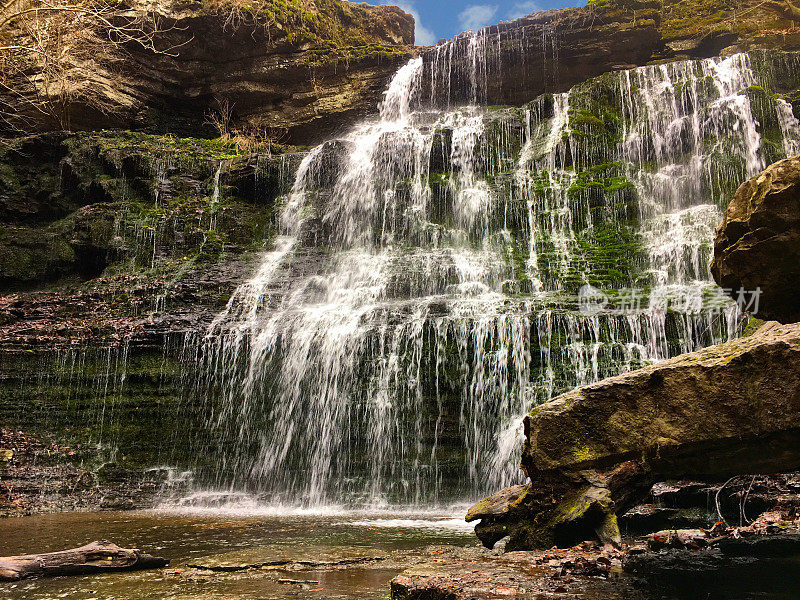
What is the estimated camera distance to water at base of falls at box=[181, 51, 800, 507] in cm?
971

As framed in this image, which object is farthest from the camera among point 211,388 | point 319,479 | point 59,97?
point 59,97

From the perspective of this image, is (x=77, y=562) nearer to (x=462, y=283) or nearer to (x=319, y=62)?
(x=462, y=283)

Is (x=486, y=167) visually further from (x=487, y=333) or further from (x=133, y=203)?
(x=133, y=203)

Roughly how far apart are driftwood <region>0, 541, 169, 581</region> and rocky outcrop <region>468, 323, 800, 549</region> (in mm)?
2876

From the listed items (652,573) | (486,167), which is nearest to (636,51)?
(486,167)

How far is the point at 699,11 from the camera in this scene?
19.1 metres

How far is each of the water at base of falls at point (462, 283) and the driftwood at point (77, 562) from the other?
16.9 feet

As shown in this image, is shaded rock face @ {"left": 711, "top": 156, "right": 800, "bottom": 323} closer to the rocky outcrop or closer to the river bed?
the rocky outcrop

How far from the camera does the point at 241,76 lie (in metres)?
19.7

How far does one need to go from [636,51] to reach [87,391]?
1874 centimetres

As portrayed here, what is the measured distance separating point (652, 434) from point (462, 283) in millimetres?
9251

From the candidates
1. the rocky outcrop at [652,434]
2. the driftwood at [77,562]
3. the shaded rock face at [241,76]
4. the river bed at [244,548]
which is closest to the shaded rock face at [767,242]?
the rocky outcrop at [652,434]


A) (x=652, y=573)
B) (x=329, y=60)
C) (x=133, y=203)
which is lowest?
(x=652, y=573)

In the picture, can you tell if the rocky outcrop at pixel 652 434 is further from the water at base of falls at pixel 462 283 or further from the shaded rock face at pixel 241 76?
the shaded rock face at pixel 241 76
